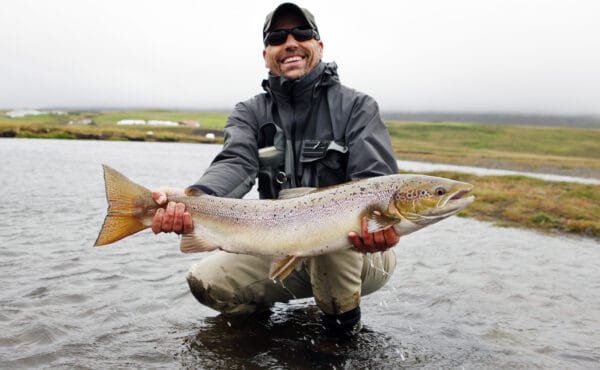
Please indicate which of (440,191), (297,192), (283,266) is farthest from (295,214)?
(440,191)

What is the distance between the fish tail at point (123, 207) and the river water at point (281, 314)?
1.21 metres

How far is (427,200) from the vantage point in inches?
148

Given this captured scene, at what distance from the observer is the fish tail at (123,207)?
3.98 metres

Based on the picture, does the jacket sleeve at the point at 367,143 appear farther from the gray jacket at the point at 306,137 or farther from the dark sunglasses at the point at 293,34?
the dark sunglasses at the point at 293,34

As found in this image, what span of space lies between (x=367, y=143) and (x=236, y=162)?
1.22 m

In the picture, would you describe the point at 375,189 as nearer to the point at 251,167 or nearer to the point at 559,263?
the point at 251,167

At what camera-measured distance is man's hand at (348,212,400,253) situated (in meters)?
3.81

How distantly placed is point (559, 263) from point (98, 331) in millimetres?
7614

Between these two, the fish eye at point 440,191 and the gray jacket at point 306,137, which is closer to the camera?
the fish eye at point 440,191

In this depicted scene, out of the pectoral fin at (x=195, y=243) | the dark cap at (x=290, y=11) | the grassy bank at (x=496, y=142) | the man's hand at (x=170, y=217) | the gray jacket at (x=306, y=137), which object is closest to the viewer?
the man's hand at (x=170, y=217)

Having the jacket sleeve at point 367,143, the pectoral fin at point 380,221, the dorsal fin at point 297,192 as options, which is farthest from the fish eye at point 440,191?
the dorsal fin at point 297,192

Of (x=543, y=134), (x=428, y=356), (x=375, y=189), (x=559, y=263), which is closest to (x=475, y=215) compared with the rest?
(x=559, y=263)

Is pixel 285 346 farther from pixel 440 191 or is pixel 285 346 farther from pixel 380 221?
pixel 440 191

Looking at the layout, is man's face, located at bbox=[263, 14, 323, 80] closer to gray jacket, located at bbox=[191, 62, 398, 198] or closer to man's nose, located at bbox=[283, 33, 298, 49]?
man's nose, located at bbox=[283, 33, 298, 49]
